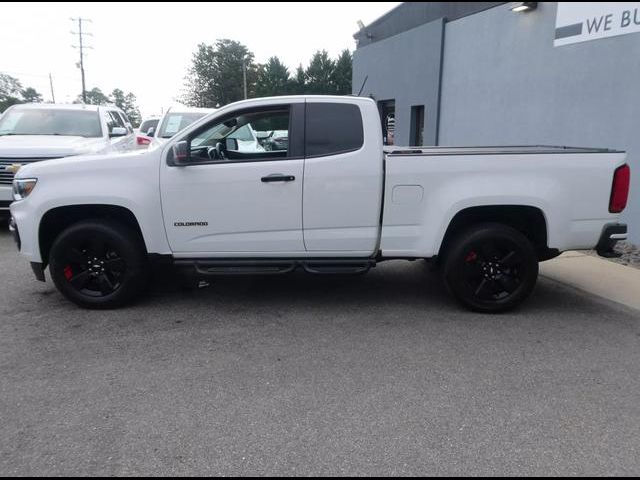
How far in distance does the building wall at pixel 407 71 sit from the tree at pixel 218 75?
61.9m

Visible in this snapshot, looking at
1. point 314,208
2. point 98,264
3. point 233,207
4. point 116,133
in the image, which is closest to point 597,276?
point 314,208

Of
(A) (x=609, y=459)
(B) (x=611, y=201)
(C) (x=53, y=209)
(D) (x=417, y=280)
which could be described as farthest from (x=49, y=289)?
(B) (x=611, y=201)

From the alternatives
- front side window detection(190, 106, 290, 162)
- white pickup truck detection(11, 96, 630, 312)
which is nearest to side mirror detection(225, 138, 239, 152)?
front side window detection(190, 106, 290, 162)

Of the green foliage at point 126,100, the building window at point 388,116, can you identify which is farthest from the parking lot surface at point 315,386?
the green foliage at point 126,100

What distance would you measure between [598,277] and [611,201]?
1817mm

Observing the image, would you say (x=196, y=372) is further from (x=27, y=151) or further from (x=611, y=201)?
(x=27, y=151)

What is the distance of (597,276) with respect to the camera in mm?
6246

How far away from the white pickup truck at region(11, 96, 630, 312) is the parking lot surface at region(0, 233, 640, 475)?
474mm

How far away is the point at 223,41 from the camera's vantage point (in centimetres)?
8319

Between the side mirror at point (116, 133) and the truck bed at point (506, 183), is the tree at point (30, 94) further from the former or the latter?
the truck bed at point (506, 183)

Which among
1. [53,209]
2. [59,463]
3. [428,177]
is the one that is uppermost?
[428,177]

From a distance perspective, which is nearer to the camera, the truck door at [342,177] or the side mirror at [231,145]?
the truck door at [342,177]

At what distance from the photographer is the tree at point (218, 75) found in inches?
3100

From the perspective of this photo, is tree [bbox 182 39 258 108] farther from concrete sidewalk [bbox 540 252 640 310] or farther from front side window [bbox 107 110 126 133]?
concrete sidewalk [bbox 540 252 640 310]
